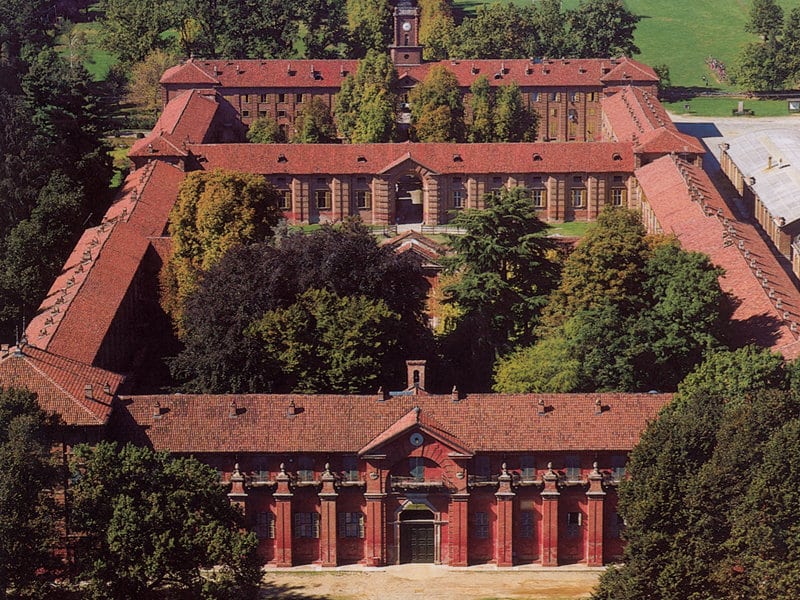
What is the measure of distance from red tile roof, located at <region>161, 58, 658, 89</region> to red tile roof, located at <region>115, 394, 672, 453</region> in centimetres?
8097

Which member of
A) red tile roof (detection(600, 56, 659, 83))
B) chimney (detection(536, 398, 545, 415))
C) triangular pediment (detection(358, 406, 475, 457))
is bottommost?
triangular pediment (detection(358, 406, 475, 457))

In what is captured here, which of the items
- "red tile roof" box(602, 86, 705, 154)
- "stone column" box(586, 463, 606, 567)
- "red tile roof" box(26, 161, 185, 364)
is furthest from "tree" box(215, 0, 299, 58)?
"stone column" box(586, 463, 606, 567)

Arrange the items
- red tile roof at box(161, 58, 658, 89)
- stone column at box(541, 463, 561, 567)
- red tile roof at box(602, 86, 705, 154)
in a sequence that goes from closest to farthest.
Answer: stone column at box(541, 463, 561, 567)
red tile roof at box(602, 86, 705, 154)
red tile roof at box(161, 58, 658, 89)

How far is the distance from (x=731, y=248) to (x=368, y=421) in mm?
34451

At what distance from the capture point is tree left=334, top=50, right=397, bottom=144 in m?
155

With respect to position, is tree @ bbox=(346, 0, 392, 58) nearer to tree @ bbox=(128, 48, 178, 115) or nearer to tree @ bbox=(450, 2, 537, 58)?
tree @ bbox=(450, 2, 537, 58)

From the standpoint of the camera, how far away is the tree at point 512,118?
15875 cm

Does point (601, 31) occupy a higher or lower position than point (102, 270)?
higher

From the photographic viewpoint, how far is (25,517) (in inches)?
2958

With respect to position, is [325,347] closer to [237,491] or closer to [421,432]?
[421,432]

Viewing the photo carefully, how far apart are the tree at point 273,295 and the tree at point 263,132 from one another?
54250 millimetres

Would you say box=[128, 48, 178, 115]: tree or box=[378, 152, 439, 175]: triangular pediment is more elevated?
box=[128, 48, 178, 115]: tree

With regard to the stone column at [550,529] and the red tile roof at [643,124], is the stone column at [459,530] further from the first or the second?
the red tile roof at [643,124]

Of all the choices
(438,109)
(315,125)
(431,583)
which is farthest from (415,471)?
(315,125)
